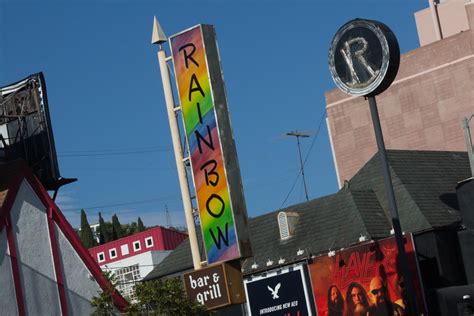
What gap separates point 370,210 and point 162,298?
20606 mm

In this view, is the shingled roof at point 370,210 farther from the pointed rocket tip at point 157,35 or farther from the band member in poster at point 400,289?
the pointed rocket tip at point 157,35

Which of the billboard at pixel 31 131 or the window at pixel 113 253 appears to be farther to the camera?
the window at pixel 113 253

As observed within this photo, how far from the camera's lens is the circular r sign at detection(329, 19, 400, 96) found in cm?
2739

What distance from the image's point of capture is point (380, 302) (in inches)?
1560

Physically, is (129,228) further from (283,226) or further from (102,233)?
(283,226)

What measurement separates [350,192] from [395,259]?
5.24 meters

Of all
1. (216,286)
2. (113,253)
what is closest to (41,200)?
(216,286)

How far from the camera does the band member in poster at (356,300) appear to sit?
132 ft

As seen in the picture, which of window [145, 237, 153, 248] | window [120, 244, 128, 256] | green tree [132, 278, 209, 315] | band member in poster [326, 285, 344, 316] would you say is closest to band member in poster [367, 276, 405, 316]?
band member in poster [326, 285, 344, 316]

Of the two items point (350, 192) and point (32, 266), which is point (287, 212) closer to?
point (350, 192)

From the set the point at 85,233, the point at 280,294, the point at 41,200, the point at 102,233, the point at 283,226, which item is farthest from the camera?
the point at 102,233

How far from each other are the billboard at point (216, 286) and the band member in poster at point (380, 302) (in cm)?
1797

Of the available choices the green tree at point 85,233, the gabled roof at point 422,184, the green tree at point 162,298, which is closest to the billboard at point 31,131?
the green tree at point 162,298

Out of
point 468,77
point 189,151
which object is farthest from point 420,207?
point 468,77
